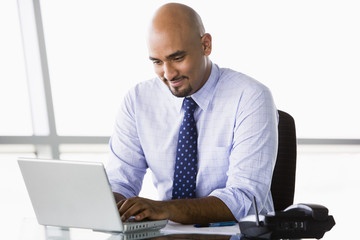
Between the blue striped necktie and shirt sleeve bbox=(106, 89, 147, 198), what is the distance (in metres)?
0.20

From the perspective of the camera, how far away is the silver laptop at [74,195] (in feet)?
5.34

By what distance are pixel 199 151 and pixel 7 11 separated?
3073mm

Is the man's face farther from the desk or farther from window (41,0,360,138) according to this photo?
window (41,0,360,138)

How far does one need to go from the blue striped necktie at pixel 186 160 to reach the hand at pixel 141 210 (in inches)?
16.5

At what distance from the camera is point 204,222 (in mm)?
1936

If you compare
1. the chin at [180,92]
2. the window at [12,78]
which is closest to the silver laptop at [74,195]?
the chin at [180,92]

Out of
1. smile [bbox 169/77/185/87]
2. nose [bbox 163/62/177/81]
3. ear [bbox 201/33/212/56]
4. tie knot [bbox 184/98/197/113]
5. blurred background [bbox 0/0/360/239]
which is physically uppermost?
ear [bbox 201/33/212/56]

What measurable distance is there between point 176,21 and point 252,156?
569 millimetres

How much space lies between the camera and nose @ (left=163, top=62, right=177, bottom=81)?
87.2 inches

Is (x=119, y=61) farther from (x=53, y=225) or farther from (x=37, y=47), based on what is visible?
(x=53, y=225)

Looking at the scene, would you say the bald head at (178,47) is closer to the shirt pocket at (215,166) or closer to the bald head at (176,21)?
the bald head at (176,21)

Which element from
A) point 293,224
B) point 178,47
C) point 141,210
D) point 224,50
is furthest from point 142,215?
point 224,50

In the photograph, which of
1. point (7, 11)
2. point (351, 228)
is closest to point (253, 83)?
point (351, 228)

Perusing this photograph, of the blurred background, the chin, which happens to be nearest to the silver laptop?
the chin
